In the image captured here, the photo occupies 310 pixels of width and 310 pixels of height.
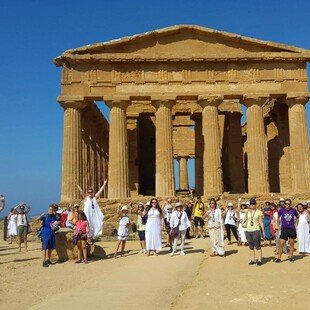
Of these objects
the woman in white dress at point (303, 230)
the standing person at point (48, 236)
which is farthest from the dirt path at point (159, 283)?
the woman in white dress at point (303, 230)

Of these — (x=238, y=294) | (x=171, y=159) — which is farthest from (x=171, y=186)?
(x=238, y=294)

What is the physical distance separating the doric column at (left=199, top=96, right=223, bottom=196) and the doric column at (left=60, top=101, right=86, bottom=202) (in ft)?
26.4

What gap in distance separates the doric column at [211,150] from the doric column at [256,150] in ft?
6.68

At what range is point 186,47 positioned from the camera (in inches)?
1087

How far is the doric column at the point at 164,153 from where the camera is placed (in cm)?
2630

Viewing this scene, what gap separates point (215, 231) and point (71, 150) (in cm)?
1464

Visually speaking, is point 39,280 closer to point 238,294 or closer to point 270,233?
point 238,294

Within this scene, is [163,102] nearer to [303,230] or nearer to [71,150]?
[71,150]

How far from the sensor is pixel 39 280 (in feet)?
33.6

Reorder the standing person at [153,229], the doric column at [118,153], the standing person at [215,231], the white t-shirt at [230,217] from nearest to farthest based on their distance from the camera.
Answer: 1. the standing person at [215,231]
2. the standing person at [153,229]
3. the white t-shirt at [230,217]
4. the doric column at [118,153]

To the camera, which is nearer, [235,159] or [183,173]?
[235,159]

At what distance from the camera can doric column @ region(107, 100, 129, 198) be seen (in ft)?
85.3

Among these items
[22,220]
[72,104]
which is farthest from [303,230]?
[72,104]

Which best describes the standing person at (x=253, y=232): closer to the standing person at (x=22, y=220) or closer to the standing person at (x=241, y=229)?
the standing person at (x=241, y=229)
